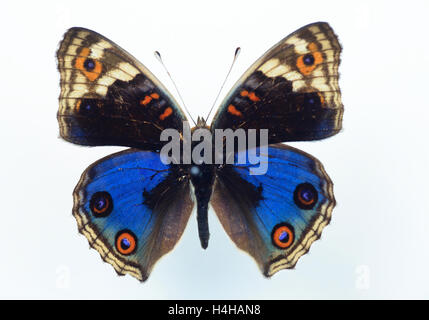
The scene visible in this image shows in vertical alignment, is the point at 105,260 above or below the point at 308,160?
below

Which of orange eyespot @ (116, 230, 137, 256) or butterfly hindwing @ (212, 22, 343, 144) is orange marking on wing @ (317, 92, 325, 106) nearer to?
butterfly hindwing @ (212, 22, 343, 144)

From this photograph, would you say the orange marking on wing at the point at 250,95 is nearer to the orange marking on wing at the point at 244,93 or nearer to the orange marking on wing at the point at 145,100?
the orange marking on wing at the point at 244,93

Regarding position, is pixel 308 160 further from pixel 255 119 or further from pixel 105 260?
pixel 105 260

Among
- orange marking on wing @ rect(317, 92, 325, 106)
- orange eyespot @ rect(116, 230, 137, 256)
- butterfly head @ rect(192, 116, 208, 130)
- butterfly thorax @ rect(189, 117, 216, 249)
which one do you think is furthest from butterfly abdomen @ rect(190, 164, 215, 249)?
orange marking on wing @ rect(317, 92, 325, 106)

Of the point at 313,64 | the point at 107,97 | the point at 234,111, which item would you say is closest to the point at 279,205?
the point at 234,111

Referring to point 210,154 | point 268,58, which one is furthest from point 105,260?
point 268,58

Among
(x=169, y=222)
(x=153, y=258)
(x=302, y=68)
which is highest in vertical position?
(x=302, y=68)

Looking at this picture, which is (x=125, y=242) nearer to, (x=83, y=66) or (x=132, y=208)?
(x=132, y=208)
